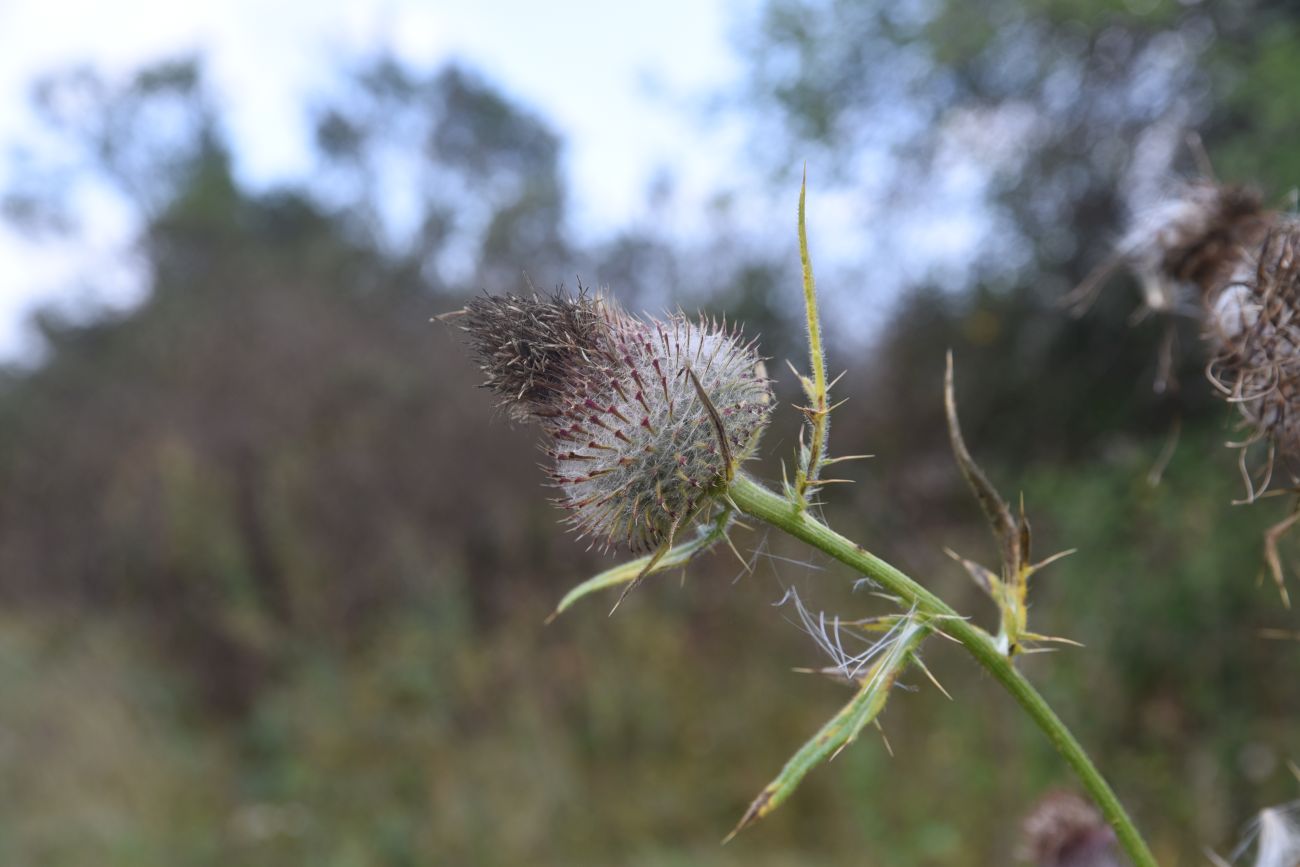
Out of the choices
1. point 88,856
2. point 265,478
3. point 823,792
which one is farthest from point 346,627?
point 823,792

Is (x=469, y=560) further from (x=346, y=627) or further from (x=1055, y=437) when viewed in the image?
(x=1055, y=437)

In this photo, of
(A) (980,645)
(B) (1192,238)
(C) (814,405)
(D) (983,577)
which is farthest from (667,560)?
(B) (1192,238)

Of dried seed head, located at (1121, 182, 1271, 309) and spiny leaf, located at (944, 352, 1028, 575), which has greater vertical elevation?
dried seed head, located at (1121, 182, 1271, 309)

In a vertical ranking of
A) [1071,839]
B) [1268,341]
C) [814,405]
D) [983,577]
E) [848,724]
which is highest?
[814,405]

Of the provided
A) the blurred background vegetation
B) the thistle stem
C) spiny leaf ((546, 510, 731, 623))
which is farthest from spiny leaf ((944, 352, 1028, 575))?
the blurred background vegetation

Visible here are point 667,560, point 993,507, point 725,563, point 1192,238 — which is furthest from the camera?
point 725,563

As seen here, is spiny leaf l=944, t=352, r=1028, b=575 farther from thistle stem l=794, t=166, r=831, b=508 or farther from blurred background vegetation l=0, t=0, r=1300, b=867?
blurred background vegetation l=0, t=0, r=1300, b=867

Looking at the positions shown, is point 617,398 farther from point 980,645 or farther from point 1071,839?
point 1071,839
